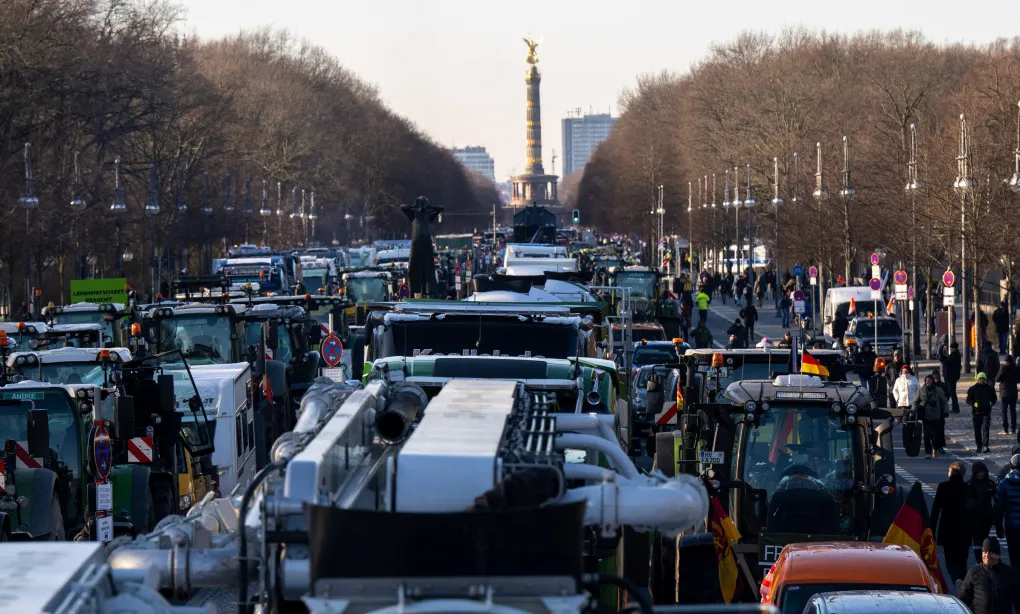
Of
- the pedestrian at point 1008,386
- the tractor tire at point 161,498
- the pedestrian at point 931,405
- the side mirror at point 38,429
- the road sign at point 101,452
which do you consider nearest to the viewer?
the side mirror at point 38,429

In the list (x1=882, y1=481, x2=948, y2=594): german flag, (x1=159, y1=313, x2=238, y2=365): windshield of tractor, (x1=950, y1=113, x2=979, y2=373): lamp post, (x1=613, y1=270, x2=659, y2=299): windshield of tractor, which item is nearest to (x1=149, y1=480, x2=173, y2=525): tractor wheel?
(x1=882, y1=481, x2=948, y2=594): german flag

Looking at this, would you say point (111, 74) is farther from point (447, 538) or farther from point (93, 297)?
point (447, 538)

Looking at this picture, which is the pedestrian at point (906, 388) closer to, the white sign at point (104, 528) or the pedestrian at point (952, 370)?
the pedestrian at point (952, 370)

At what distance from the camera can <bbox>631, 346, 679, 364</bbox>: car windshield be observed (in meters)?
33.2

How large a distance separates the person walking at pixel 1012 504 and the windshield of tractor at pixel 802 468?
8.62 ft

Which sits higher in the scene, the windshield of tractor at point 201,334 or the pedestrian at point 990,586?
the windshield of tractor at point 201,334

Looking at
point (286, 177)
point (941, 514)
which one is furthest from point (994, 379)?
point (286, 177)

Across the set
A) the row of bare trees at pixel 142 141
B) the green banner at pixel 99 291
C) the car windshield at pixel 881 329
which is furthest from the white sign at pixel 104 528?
the car windshield at pixel 881 329

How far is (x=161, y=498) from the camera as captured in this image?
18.0 meters

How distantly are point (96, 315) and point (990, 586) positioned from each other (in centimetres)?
1913

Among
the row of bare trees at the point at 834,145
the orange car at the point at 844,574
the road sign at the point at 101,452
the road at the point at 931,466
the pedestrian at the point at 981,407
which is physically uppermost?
the row of bare trees at the point at 834,145

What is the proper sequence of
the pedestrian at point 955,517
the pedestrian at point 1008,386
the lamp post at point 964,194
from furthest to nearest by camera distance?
the lamp post at point 964,194 → the pedestrian at point 1008,386 → the pedestrian at point 955,517

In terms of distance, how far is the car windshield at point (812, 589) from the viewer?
11.6 m

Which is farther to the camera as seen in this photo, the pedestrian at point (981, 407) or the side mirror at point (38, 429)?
the pedestrian at point (981, 407)
